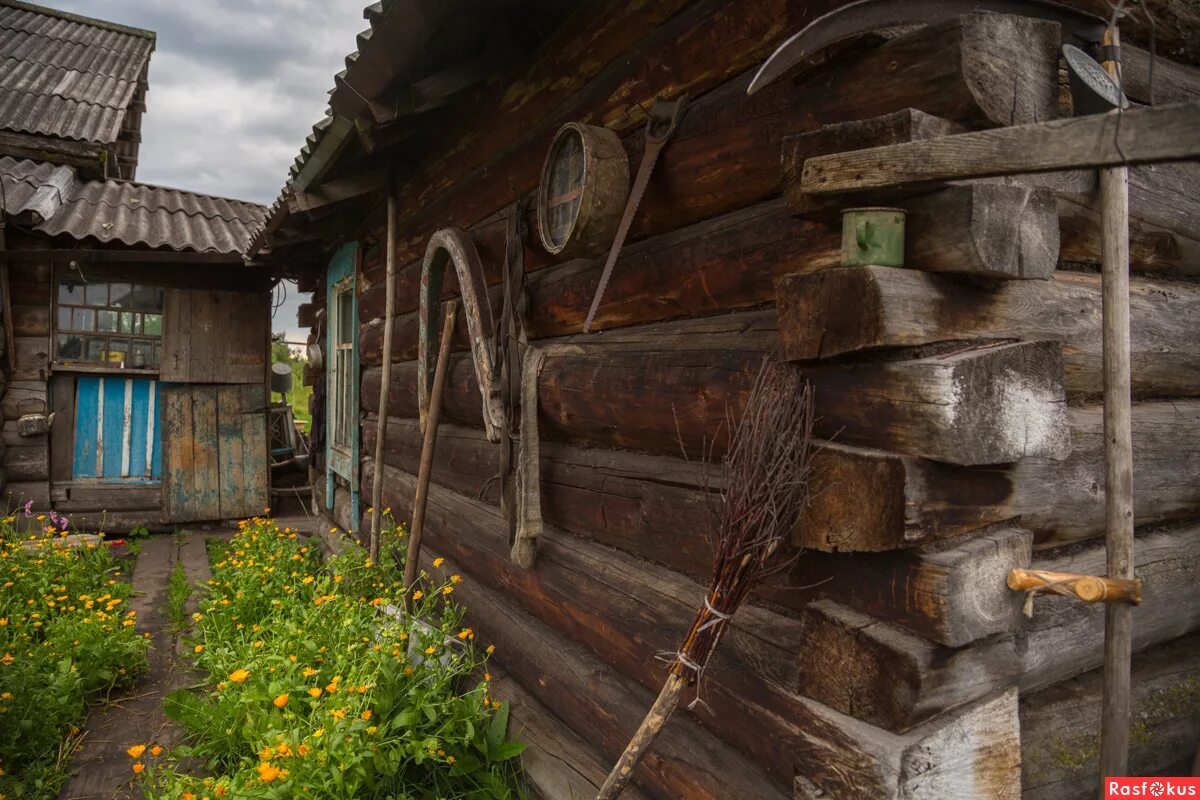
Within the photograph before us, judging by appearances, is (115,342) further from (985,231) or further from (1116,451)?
(1116,451)

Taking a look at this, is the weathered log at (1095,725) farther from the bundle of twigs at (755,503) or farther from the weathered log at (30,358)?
the weathered log at (30,358)

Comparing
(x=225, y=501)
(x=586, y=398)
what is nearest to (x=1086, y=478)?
(x=586, y=398)

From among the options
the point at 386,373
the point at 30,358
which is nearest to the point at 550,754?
the point at 386,373

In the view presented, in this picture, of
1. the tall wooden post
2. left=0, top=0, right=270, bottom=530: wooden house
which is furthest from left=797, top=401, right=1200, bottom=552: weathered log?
left=0, top=0, right=270, bottom=530: wooden house

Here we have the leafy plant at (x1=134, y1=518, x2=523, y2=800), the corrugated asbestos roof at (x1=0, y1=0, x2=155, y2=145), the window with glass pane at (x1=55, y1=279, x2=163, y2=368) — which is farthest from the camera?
the corrugated asbestos roof at (x1=0, y1=0, x2=155, y2=145)

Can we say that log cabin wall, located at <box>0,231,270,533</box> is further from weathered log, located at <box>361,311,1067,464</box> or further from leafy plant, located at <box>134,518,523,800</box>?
weathered log, located at <box>361,311,1067,464</box>

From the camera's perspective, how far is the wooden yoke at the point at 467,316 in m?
2.83

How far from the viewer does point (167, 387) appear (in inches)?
285

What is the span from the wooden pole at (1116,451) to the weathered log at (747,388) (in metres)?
0.09

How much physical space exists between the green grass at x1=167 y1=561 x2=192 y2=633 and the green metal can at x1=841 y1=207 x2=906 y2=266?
4835mm

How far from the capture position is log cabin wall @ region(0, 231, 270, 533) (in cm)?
657

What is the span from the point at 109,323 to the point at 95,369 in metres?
0.50

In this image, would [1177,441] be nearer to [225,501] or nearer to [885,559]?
[885,559]

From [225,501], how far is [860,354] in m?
7.64
